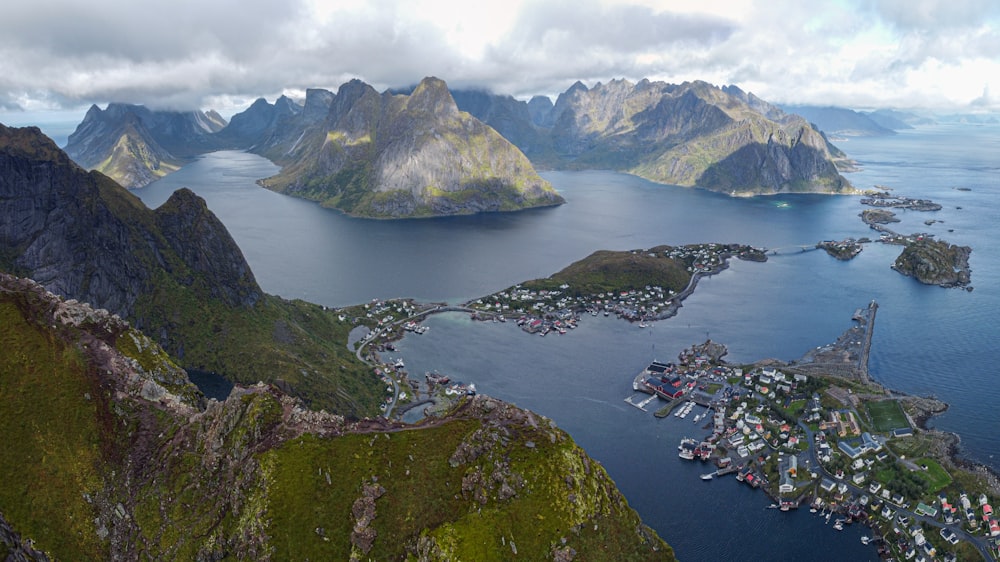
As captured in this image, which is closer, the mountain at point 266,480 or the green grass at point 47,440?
the mountain at point 266,480

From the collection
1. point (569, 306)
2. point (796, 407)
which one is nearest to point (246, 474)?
point (796, 407)

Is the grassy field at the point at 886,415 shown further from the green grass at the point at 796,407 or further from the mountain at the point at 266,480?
the mountain at the point at 266,480

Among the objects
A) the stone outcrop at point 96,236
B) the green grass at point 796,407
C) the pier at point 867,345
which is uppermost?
the stone outcrop at point 96,236

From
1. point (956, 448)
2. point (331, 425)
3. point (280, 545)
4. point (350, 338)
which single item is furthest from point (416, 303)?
point (956, 448)

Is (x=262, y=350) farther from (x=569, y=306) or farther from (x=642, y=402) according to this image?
(x=569, y=306)

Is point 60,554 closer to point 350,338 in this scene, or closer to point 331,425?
point 331,425

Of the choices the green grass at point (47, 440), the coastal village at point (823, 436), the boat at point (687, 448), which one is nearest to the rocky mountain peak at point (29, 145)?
the green grass at point (47, 440)

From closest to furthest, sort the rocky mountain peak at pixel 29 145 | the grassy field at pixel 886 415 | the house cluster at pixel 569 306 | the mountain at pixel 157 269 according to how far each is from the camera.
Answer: the grassy field at pixel 886 415, the mountain at pixel 157 269, the rocky mountain peak at pixel 29 145, the house cluster at pixel 569 306
